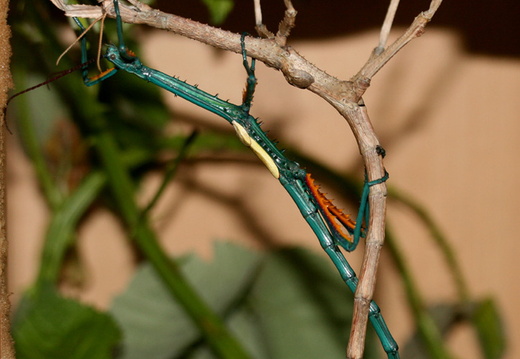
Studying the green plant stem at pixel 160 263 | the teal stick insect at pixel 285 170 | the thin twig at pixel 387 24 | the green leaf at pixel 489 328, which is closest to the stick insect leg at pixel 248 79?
the teal stick insect at pixel 285 170

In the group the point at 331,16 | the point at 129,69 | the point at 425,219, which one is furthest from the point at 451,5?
the point at 129,69

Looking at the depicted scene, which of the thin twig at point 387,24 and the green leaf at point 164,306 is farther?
the green leaf at point 164,306

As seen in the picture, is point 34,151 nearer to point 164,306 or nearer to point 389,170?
point 164,306

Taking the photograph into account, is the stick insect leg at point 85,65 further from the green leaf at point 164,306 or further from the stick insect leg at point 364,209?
the green leaf at point 164,306

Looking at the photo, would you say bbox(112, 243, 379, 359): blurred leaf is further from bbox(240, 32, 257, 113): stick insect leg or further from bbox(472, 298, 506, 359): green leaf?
bbox(240, 32, 257, 113): stick insect leg

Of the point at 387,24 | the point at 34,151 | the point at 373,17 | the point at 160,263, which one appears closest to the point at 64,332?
the point at 160,263

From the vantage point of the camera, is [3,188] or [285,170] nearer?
[3,188]
